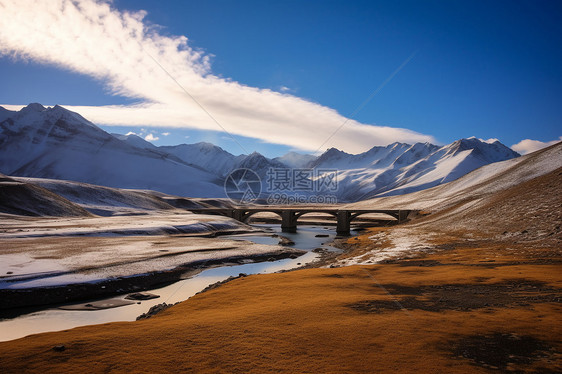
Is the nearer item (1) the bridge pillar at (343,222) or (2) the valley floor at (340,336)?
(2) the valley floor at (340,336)

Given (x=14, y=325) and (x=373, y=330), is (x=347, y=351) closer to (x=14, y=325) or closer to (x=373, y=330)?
(x=373, y=330)

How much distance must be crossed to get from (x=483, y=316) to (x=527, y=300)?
3.21 meters

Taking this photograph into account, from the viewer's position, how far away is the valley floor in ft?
24.5

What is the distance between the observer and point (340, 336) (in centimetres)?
907

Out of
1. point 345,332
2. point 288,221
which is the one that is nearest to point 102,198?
point 288,221

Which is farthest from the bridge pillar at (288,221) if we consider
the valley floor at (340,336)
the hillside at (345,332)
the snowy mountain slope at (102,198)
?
the valley floor at (340,336)

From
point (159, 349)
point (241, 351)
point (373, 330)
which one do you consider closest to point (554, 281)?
point (373, 330)

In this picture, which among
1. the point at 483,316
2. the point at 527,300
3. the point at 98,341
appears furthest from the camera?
the point at 527,300

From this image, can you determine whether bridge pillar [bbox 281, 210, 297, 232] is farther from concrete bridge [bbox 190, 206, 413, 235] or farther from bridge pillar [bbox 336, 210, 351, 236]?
bridge pillar [bbox 336, 210, 351, 236]

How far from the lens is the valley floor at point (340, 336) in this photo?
7.48m

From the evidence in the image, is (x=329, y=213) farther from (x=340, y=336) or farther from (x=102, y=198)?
(x=340, y=336)

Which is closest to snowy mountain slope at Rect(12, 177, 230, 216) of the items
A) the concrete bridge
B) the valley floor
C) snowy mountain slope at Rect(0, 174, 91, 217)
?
snowy mountain slope at Rect(0, 174, 91, 217)

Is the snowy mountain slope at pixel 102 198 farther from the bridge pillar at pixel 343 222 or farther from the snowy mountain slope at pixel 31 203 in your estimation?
the bridge pillar at pixel 343 222

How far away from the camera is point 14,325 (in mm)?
16047
